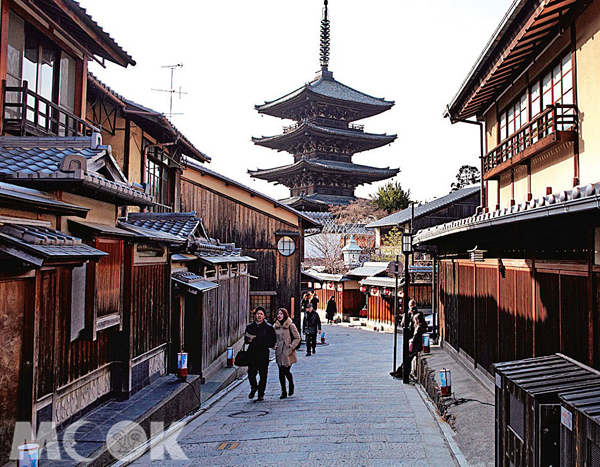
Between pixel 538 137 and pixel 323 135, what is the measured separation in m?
38.2

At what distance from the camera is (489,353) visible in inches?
402

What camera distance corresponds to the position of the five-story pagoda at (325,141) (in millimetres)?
47281

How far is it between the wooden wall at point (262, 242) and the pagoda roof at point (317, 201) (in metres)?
22.8

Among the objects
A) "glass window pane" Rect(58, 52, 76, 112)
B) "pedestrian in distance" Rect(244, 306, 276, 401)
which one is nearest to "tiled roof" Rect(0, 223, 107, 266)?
"glass window pane" Rect(58, 52, 76, 112)

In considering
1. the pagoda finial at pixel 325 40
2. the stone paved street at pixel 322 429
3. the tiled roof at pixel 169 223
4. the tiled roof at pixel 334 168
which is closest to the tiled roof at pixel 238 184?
the tiled roof at pixel 169 223

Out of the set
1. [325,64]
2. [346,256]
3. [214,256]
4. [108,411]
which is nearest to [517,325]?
[108,411]

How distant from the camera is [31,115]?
26.4 feet

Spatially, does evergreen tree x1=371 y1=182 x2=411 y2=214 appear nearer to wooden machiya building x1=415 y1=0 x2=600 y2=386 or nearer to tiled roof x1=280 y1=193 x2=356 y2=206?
tiled roof x1=280 y1=193 x2=356 y2=206

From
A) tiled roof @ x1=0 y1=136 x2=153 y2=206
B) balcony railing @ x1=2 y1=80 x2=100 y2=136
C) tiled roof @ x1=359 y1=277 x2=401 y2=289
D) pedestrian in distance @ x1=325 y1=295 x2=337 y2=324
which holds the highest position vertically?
balcony railing @ x1=2 y1=80 x2=100 y2=136

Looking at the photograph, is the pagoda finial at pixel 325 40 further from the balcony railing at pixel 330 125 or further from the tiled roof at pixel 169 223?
the tiled roof at pixel 169 223

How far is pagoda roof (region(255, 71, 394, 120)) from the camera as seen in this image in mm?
46906

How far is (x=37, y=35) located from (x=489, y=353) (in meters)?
9.62

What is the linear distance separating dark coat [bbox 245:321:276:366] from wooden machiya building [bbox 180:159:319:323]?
13.6 meters

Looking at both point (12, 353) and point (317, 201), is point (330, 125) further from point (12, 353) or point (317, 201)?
point (12, 353)
